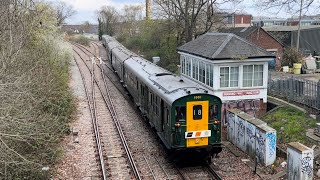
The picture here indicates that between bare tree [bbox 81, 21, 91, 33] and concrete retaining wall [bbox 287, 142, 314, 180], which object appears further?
bare tree [bbox 81, 21, 91, 33]

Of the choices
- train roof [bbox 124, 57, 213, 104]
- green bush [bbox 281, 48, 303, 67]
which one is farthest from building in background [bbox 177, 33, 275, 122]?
green bush [bbox 281, 48, 303, 67]

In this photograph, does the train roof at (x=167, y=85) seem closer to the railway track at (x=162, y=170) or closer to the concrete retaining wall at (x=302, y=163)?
the railway track at (x=162, y=170)

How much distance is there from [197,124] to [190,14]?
78.8 ft

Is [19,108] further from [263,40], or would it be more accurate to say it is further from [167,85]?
[263,40]

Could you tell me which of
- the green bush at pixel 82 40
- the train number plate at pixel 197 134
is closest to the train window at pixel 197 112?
the train number plate at pixel 197 134

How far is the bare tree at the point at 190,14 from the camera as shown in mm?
34094

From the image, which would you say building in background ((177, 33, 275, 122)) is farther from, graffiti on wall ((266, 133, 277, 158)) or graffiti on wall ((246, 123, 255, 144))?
graffiti on wall ((266, 133, 277, 158))

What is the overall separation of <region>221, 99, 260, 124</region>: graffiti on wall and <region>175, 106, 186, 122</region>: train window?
602 cm

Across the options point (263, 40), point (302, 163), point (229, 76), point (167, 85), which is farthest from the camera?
point (263, 40)

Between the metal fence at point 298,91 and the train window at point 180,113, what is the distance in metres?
7.53

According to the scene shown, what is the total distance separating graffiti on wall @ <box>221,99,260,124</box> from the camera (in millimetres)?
18875

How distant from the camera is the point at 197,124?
13.2 m

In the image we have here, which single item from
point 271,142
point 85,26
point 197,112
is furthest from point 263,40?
point 85,26

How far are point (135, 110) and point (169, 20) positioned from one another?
17.3 m
